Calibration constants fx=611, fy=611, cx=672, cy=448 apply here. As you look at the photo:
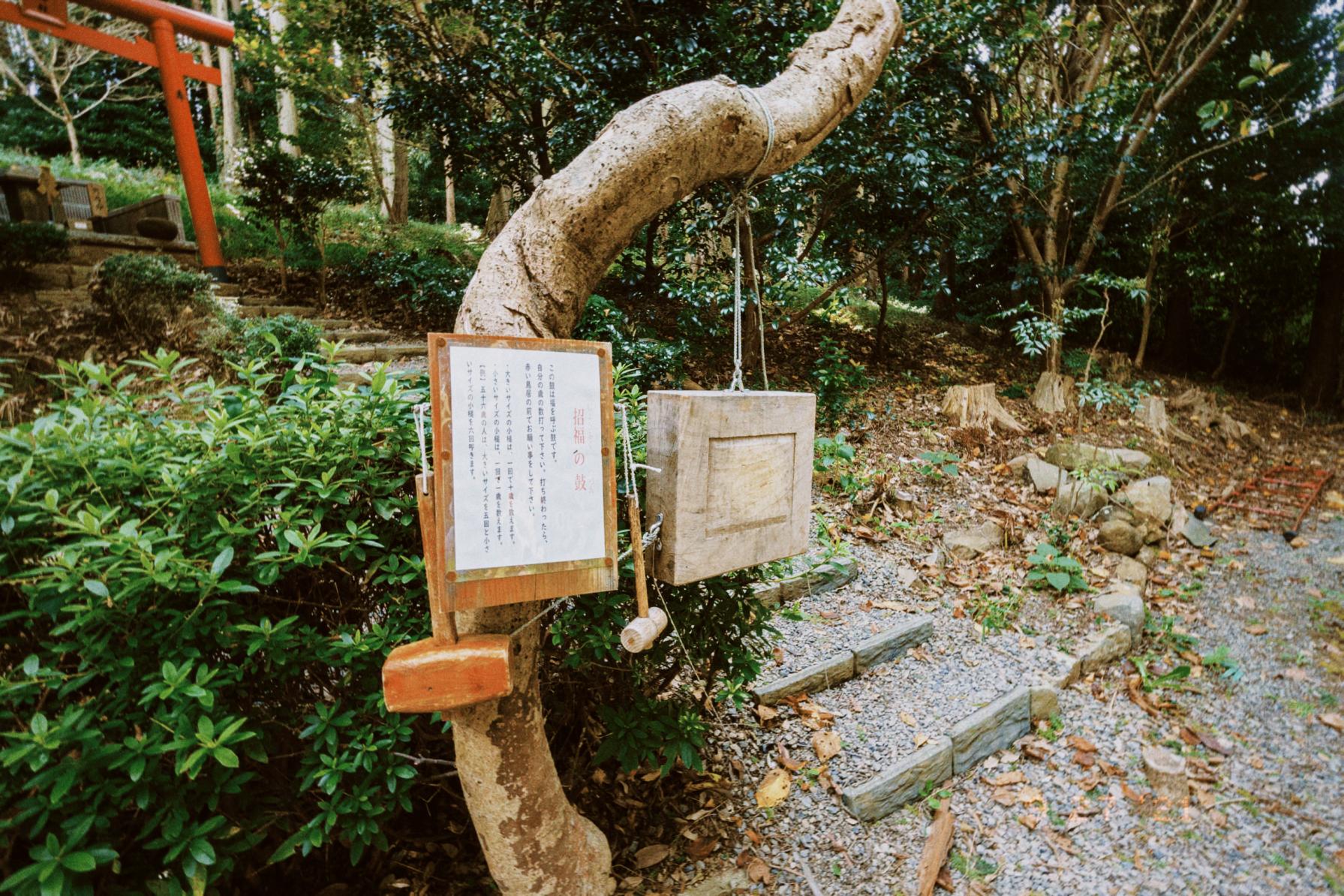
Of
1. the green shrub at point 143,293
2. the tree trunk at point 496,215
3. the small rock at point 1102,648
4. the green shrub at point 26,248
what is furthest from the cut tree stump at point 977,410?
the green shrub at point 26,248

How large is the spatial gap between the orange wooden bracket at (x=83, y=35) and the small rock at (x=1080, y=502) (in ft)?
A: 36.6

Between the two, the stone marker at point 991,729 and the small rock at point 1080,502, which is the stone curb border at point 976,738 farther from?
the small rock at point 1080,502

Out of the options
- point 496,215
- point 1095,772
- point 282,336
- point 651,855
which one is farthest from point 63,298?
point 1095,772

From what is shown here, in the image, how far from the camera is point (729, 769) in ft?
8.97

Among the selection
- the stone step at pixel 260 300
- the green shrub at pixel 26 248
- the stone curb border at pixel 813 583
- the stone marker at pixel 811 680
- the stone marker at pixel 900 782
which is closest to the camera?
the stone marker at pixel 900 782

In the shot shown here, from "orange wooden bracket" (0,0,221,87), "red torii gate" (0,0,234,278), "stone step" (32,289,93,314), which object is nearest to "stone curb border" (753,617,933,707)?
"stone step" (32,289,93,314)

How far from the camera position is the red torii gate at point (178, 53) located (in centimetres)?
727

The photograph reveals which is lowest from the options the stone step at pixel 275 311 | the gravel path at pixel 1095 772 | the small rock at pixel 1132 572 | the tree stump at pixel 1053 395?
the gravel path at pixel 1095 772

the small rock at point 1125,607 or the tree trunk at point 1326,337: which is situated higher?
the tree trunk at point 1326,337

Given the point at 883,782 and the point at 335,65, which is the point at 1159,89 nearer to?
the point at 883,782

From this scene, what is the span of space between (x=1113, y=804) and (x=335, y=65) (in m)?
14.7

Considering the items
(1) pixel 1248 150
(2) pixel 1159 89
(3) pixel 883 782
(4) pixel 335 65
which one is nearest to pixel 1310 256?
(1) pixel 1248 150

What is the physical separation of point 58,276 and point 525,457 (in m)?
7.81

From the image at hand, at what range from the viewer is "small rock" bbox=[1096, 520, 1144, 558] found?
486cm
